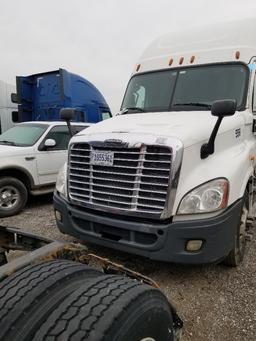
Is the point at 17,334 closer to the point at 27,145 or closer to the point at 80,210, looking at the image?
the point at 80,210

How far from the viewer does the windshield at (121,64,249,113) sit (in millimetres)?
4465

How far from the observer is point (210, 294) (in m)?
3.45

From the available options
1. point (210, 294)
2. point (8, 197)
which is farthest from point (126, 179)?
point (8, 197)

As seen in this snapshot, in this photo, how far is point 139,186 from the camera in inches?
135

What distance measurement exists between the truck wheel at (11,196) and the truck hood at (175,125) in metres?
3.11

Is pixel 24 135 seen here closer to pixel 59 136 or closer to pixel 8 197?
pixel 59 136

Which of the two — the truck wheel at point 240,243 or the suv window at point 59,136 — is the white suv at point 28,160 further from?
the truck wheel at point 240,243

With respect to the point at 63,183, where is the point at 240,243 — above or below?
below

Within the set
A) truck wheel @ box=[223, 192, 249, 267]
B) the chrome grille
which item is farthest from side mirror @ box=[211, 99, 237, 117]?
truck wheel @ box=[223, 192, 249, 267]

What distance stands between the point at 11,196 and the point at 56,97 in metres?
5.13

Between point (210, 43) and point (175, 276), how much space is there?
11.2ft

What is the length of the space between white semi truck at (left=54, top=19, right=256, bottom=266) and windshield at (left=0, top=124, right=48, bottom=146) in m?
3.18

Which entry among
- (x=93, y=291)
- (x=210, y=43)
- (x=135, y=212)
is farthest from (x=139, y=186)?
(x=210, y=43)

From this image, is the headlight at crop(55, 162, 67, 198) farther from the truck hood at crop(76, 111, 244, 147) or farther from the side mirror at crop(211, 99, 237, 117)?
the side mirror at crop(211, 99, 237, 117)
